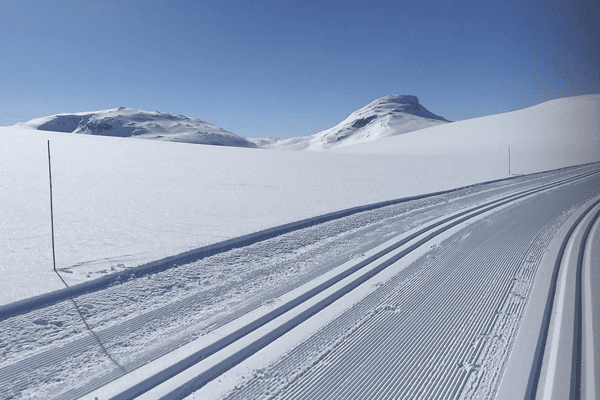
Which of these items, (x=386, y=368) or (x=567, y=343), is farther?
(x=567, y=343)

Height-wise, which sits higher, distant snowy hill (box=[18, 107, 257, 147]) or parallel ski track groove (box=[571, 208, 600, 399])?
distant snowy hill (box=[18, 107, 257, 147])

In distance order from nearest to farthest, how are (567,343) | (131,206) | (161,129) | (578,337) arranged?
(567,343), (578,337), (131,206), (161,129)

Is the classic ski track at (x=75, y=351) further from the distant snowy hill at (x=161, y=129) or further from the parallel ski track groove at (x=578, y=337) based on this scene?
the distant snowy hill at (x=161, y=129)

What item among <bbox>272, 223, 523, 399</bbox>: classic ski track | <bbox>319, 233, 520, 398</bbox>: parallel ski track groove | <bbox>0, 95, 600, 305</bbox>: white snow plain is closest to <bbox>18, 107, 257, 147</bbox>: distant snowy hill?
<bbox>0, 95, 600, 305</bbox>: white snow plain

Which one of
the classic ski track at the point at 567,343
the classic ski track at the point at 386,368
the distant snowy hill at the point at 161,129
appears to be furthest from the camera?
the distant snowy hill at the point at 161,129

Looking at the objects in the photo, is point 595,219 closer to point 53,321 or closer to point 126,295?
point 126,295

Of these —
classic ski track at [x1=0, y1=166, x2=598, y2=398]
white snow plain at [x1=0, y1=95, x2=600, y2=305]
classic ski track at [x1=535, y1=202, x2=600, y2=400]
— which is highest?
white snow plain at [x1=0, y1=95, x2=600, y2=305]

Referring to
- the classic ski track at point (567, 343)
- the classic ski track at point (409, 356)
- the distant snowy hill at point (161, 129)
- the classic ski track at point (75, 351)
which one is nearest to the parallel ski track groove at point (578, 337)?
the classic ski track at point (567, 343)

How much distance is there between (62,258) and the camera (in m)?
6.06

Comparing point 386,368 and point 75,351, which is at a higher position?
point 75,351

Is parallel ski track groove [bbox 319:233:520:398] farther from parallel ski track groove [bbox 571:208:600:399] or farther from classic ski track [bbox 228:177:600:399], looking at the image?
parallel ski track groove [bbox 571:208:600:399]

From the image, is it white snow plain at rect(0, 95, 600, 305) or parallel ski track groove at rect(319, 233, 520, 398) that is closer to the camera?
parallel ski track groove at rect(319, 233, 520, 398)

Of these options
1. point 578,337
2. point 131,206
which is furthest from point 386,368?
point 131,206

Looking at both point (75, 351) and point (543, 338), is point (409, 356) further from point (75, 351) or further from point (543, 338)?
point (75, 351)
